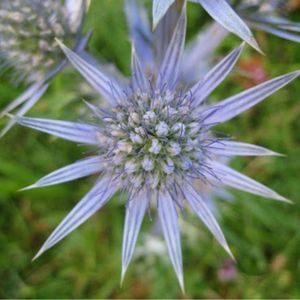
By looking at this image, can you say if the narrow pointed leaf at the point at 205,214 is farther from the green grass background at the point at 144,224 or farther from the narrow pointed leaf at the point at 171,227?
the green grass background at the point at 144,224

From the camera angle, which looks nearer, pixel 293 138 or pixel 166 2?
pixel 166 2

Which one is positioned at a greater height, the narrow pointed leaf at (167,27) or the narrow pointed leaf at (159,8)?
the narrow pointed leaf at (159,8)

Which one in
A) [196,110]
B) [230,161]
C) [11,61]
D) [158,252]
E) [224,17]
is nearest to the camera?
[224,17]

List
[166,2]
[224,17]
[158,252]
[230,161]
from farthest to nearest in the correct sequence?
[158,252] < [230,161] < [224,17] < [166,2]

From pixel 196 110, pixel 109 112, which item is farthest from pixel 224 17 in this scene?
pixel 109 112

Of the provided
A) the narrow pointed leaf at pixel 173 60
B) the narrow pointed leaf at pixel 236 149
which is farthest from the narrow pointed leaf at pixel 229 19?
the narrow pointed leaf at pixel 236 149

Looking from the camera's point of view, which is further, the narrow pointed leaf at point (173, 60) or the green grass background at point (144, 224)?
the green grass background at point (144, 224)

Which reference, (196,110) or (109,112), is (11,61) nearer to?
(109,112)
